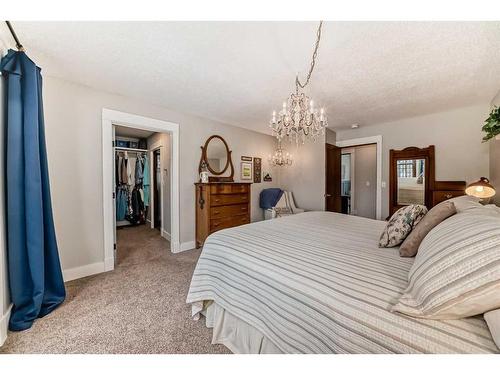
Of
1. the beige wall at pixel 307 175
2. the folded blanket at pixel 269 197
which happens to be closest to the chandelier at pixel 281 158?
the beige wall at pixel 307 175

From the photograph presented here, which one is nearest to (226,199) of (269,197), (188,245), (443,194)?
(188,245)

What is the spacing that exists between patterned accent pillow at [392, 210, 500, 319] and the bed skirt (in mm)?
727

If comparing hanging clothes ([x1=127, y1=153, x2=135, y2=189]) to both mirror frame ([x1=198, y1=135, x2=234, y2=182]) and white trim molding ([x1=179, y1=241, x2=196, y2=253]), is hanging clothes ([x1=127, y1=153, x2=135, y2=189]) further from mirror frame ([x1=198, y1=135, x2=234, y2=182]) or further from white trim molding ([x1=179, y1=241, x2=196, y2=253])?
white trim molding ([x1=179, y1=241, x2=196, y2=253])

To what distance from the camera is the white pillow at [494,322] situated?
551mm

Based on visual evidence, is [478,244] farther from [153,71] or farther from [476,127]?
[476,127]

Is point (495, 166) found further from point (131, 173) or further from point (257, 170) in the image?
point (131, 173)

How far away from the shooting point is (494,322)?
1.95 feet

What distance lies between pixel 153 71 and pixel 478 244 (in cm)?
263

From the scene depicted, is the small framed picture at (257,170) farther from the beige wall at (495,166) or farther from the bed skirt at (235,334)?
the beige wall at (495,166)

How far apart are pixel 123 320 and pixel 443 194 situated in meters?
4.52

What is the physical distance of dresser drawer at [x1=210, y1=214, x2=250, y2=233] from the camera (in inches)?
129

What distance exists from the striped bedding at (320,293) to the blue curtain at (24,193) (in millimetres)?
1293

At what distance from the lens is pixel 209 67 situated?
1941 mm
